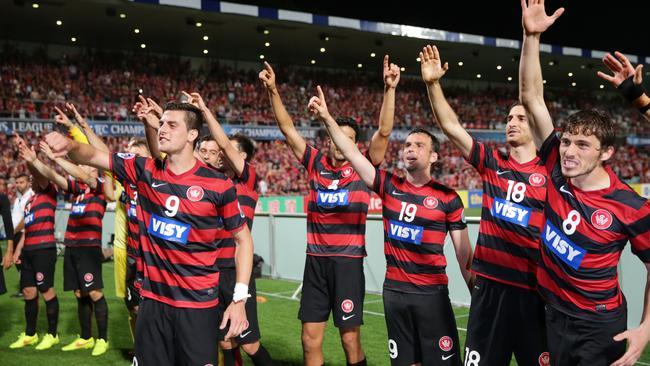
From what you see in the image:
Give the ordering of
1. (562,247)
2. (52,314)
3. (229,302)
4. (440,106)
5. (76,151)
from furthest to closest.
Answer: (52,314) < (229,302) < (440,106) < (76,151) < (562,247)

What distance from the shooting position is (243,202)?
529cm

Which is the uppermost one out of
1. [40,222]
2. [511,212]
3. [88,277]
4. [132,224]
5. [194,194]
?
[194,194]

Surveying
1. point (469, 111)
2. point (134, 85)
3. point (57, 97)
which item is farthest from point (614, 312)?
point (469, 111)

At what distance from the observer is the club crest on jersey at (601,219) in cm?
318

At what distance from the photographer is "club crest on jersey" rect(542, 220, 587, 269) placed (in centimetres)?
326

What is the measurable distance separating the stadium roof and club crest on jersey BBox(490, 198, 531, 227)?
20.9 metres

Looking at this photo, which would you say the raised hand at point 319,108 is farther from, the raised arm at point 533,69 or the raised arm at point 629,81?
the raised arm at point 629,81

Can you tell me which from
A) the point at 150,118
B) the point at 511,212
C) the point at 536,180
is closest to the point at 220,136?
the point at 150,118

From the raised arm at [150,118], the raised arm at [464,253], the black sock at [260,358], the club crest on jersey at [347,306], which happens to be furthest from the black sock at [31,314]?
the raised arm at [464,253]

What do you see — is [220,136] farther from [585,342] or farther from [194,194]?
[585,342]

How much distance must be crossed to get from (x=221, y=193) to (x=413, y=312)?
5.22 ft

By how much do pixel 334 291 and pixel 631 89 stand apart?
2922 millimetres

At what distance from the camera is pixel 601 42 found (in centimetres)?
3616

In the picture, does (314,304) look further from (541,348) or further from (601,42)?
(601,42)
